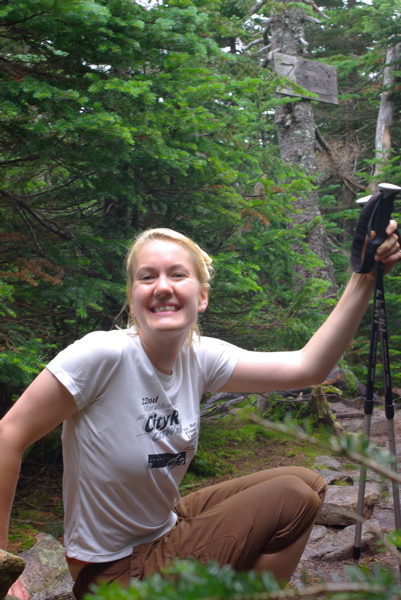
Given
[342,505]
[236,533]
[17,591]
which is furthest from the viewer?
[342,505]

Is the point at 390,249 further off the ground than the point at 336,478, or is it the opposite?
the point at 390,249

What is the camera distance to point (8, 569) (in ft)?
5.40

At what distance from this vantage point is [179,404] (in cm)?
226

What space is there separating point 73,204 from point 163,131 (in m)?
1.00

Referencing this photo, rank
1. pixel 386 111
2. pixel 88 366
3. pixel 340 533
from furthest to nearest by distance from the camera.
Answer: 1. pixel 386 111
2. pixel 340 533
3. pixel 88 366

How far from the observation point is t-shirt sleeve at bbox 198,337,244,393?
7.97 ft

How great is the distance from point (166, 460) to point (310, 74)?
25.0 feet

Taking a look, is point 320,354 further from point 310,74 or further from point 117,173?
point 310,74

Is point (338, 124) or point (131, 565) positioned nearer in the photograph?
point (131, 565)

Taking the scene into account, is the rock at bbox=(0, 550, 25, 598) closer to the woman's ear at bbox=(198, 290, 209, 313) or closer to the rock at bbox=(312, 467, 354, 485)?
Result: the woman's ear at bbox=(198, 290, 209, 313)

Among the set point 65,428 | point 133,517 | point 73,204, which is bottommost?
point 133,517

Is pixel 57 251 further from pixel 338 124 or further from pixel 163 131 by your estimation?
pixel 338 124

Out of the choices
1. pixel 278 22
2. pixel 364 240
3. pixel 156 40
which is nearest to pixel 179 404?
pixel 364 240

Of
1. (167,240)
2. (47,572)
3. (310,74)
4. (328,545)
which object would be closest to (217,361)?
(167,240)
